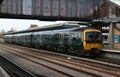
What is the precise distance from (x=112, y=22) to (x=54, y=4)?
20.9 metres

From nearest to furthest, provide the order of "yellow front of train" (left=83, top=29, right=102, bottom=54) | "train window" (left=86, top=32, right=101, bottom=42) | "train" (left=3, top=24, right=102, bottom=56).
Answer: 1. "yellow front of train" (left=83, top=29, right=102, bottom=54)
2. "train" (left=3, top=24, right=102, bottom=56)
3. "train window" (left=86, top=32, right=101, bottom=42)

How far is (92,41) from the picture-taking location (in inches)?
997

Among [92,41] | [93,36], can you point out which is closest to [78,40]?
[92,41]

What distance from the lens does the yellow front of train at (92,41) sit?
977 inches

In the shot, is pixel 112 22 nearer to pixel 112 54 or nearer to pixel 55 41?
pixel 112 54

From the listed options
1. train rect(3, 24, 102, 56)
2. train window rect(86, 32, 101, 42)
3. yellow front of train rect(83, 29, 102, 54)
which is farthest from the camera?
train window rect(86, 32, 101, 42)

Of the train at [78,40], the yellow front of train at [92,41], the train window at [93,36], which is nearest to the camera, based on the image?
the yellow front of train at [92,41]

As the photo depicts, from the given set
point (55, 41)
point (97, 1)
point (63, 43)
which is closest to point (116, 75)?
point (63, 43)

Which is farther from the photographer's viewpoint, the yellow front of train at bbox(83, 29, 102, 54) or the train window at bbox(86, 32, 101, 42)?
the train window at bbox(86, 32, 101, 42)

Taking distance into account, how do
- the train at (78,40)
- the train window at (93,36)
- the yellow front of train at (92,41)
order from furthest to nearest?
the train window at (93,36), the train at (78,40), the yellow front of train at (92,41)

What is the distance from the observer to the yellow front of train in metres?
24.8

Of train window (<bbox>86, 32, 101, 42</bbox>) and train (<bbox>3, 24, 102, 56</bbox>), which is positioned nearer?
train (<bbox>3, 24, 102, 56</bbox>)

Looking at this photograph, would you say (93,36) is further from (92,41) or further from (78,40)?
(78,40)

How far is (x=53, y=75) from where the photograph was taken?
15.6 m
